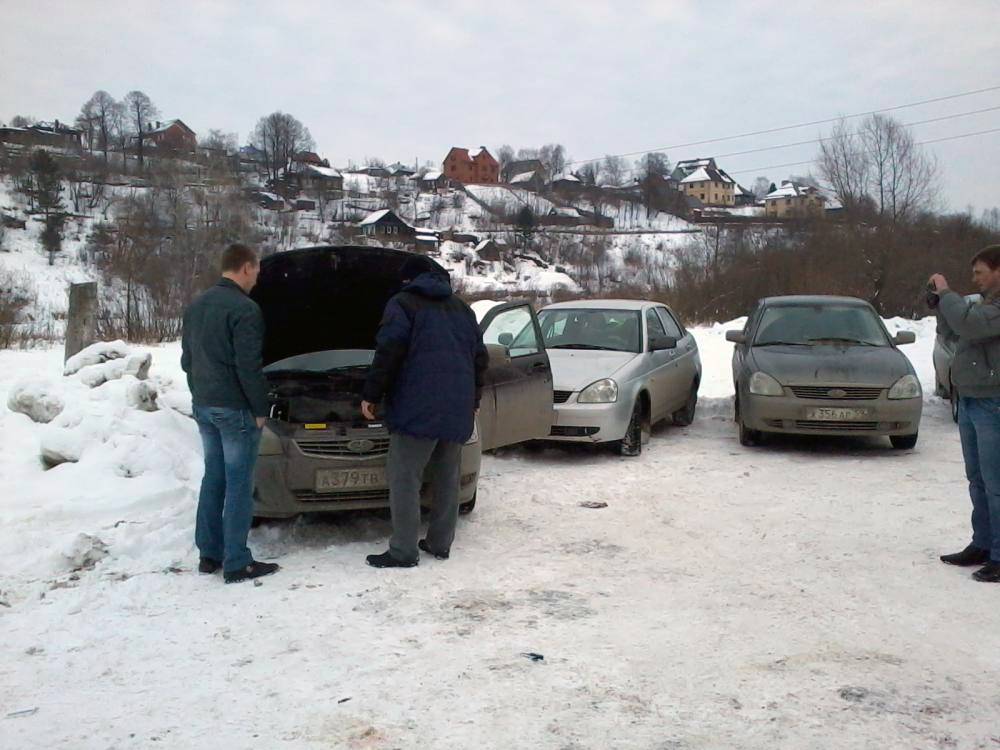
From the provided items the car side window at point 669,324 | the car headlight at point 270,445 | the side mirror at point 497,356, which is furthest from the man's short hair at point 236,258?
the car side window at point 669,324

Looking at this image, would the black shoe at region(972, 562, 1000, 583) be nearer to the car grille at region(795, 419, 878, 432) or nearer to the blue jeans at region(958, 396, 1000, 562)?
the blue jeans at region(958, 396, 1000, 562)

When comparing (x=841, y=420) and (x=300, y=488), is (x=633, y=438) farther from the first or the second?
(x=300, y=488)

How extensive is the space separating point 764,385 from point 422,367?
5063 millimetres

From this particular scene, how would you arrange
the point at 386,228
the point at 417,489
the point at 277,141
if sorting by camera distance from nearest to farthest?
the point at 417,489 → the point at 386,228 → the point at 277,141

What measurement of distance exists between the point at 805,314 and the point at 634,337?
2190 millimetres

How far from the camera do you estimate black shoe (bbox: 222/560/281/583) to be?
16.1 ft

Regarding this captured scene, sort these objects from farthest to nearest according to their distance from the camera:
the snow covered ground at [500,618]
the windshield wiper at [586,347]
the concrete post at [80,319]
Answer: the concrete post at [80,319]
the windshield wiper at [586,347]
the snow covered ground at [500,618]

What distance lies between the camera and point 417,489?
5230 mm

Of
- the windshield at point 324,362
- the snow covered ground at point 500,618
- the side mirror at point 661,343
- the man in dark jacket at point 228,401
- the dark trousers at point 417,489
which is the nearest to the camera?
the snow covered ground at point 500,618

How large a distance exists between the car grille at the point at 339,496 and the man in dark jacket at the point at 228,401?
0.45 metres

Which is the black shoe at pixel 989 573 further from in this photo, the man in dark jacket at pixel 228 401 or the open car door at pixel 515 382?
the man in dark jacket at pixel 228 401

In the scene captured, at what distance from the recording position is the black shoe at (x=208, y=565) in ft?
16.6

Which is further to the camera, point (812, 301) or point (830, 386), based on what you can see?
point (812, 301)

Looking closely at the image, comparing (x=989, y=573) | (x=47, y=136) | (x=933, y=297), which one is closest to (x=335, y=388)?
(x=933, y=297)
